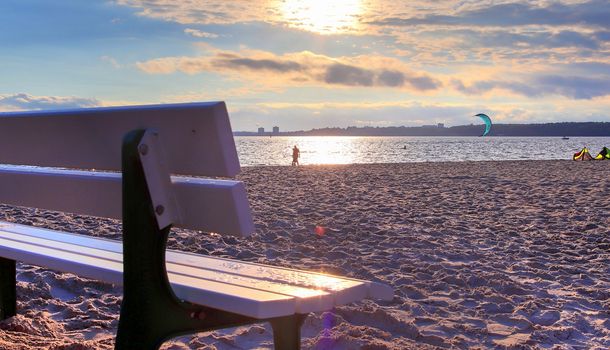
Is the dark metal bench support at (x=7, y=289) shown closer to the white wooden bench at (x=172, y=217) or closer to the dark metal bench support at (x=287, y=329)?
the white wooden bench at (x=172, y=217)

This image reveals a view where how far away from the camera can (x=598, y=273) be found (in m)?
5.40

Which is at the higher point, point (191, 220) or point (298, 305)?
point (191, 220)

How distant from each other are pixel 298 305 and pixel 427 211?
7302 millimetres

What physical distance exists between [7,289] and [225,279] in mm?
2049

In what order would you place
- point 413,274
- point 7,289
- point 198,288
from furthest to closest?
point 413,274
point 7,289
point 198,288

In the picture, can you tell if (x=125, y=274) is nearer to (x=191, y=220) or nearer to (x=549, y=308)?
(x=191, y=220)

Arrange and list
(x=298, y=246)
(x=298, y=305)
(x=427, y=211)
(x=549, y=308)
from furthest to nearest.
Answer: (x=427, y=211) → (x=298, y=246) → (x=549, y=308) → (x=298, y=305)

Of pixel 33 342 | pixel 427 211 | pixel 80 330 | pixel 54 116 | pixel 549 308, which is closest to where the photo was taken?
pixel 54 116

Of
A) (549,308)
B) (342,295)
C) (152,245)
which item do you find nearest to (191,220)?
(152,245)

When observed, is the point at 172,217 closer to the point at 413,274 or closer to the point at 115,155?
the point at 115,155

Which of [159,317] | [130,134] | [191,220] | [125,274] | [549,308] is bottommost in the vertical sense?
[549,308]

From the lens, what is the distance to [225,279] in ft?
7.52

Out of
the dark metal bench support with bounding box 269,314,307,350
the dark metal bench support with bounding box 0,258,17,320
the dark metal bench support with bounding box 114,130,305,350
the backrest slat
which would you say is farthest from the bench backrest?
the dark metal bench support with bounding box 0,258,17,320

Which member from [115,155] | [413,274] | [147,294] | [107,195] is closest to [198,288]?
[147,294]
